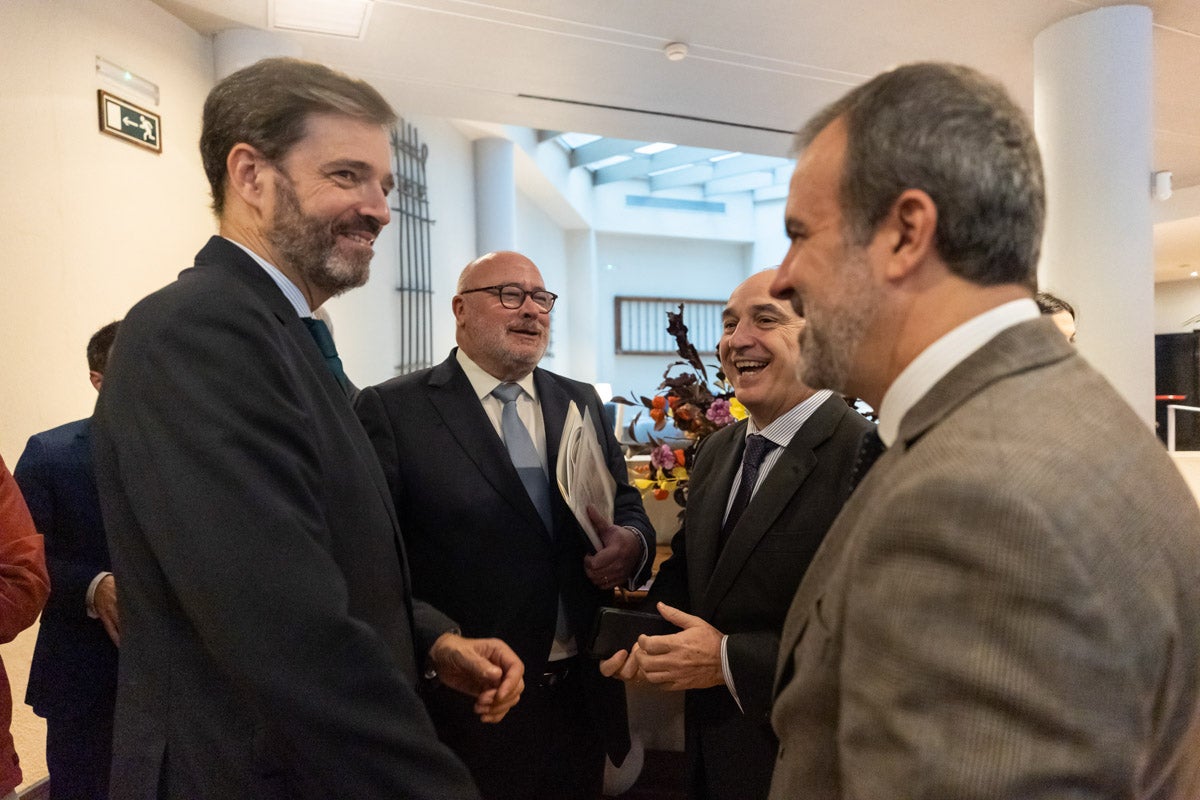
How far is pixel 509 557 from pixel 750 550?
663 mm

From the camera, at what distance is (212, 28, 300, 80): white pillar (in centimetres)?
344

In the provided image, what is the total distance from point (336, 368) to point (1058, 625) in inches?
38.4

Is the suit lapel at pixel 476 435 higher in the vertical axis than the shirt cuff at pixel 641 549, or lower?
higher

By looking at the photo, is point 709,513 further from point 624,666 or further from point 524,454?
point 524,454

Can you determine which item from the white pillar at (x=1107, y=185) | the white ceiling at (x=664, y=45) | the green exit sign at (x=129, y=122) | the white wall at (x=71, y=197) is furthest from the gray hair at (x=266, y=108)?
the white pillar at (x=1107, y=185)

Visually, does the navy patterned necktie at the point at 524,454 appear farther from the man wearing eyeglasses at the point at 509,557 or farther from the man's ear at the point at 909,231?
the man's ear at the point at 909,231

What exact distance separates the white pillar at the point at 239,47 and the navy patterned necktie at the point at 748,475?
2893 millimetres

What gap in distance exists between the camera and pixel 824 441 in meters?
1.58

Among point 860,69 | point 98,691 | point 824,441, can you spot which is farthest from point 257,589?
point 860,69

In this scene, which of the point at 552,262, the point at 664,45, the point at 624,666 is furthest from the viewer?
the point at 552,262

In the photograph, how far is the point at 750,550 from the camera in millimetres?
1522

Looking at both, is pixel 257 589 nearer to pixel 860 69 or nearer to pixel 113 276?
pixel 113 276

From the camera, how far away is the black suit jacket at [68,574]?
179 centimetres

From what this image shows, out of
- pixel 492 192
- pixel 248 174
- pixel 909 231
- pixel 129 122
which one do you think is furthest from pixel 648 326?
pixel 909 231
